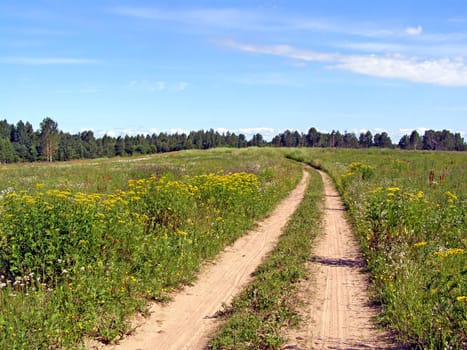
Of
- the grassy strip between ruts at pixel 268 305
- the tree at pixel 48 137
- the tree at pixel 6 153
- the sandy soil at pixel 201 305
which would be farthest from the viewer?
the tree at pixel 48 137

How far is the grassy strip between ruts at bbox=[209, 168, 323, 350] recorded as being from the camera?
18.2ft

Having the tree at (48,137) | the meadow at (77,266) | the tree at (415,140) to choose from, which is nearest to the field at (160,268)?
the meadow at (77,266)

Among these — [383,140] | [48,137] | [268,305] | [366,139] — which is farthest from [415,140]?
[268,305]

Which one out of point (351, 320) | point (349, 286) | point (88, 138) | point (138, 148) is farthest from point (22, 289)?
point (88, 138)

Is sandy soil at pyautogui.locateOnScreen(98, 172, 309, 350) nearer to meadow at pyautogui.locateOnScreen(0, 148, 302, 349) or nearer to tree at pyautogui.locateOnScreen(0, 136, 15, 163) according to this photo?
meadow at pyautogui.locateOnScreen(0, 148, 302, 349)

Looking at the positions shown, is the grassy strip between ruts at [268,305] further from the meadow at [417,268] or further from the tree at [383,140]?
the tree at [383,140]

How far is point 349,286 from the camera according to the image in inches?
311

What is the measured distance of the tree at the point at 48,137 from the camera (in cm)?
9256

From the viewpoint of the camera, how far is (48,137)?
92.2 meters

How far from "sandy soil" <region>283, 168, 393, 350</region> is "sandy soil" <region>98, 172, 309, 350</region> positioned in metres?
1.19

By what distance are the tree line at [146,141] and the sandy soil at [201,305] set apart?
9022 cm

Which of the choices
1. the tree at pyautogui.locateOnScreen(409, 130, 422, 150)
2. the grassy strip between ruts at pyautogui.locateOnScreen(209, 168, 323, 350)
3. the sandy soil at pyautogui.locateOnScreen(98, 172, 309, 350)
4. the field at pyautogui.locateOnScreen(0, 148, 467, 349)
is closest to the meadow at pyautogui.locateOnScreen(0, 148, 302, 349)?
the field at pyautogui.locateOnScreen(0, 148, 467, 349)

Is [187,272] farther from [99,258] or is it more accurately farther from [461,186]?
[461,186]

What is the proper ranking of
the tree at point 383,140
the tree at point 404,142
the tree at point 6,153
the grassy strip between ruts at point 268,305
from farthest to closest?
the tree at point 383,140, the tree at point 404,142, the tree at point 6,153, the grassy strip between ruts at point 268,305
